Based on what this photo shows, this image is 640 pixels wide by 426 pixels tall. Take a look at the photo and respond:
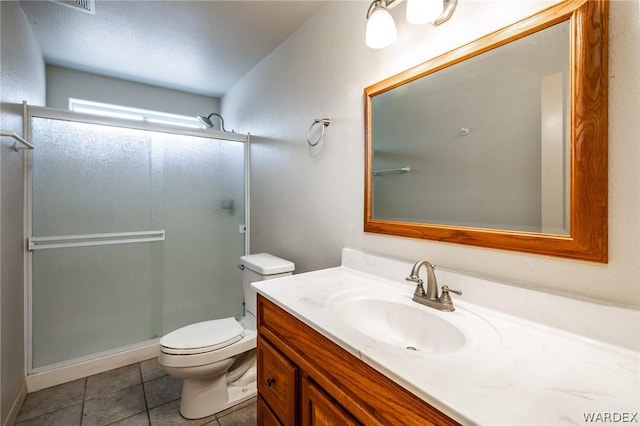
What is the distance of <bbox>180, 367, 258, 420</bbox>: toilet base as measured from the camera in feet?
5.00

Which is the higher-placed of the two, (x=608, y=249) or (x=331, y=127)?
(x=331, y=127)

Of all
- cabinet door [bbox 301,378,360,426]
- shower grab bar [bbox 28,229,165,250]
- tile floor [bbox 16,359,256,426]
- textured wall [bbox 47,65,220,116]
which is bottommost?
tile floor [bbox 16,359,256,426]

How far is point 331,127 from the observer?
5.12 ft

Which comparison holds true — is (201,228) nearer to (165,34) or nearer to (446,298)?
(165,34)

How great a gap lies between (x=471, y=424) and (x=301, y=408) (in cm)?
62

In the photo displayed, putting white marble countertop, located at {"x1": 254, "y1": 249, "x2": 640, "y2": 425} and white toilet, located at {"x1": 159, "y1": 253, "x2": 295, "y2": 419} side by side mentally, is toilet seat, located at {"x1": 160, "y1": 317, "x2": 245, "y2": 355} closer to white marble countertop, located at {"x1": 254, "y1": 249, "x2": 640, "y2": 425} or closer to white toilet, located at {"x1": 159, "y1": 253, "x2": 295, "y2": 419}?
white toilet, located at {"x1": 159, "y1": 253, "x2": 295, "y2": 419}

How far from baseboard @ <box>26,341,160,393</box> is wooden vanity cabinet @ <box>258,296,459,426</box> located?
1490mm

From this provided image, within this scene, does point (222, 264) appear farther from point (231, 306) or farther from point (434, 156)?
point (434, 156)

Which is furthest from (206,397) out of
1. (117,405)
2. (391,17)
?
(391,17)

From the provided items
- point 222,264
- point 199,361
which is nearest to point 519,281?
point 199,361

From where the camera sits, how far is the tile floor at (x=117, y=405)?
1505 millimetres

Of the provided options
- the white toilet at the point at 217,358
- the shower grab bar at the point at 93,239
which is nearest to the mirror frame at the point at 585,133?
the white toilet at the point at 217,358

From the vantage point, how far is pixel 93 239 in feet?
6.54

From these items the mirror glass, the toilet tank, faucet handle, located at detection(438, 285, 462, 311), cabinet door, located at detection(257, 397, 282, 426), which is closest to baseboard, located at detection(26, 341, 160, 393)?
the toilet tank
